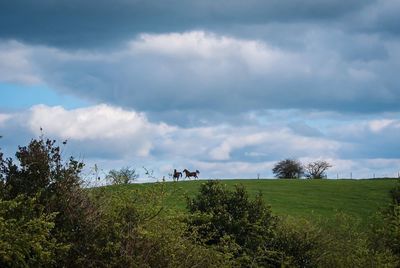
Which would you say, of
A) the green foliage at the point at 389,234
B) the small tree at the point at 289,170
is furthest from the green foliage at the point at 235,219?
the small tree at the point at 289,170

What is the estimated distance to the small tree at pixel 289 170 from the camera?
10844cm

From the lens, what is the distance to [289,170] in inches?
4272

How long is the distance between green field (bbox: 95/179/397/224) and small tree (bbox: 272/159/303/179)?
94.1 ft

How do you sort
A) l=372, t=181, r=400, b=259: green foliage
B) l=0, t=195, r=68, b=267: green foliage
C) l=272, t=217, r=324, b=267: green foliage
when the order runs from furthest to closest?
l=372, t=181, r=400, b=259: green foliage, l=272, t=217, r=324, b=267: green foliage, l=0, t=195, r=68, b=267: green foliage

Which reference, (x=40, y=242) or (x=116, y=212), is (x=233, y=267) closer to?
(x=116, y=212)

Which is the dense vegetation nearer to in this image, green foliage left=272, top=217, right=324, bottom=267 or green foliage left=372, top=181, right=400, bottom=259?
green foliage left=272, top=217, right=324, bottom=267

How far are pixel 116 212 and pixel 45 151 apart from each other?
7.07ft

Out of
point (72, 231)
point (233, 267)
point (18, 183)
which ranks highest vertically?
point (18, 183)

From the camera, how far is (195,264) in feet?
51.0

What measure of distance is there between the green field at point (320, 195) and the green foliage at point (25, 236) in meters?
33.1

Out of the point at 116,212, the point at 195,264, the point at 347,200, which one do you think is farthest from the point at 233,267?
the point at 347,200

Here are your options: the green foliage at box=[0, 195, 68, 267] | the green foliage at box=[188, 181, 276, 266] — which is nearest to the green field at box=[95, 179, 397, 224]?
the green foliage at box=[188, 181, 276, 266]

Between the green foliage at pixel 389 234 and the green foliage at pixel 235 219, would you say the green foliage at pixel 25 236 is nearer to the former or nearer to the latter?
the green foliage at pixel 235 219

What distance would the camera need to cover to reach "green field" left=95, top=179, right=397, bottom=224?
5444cm
